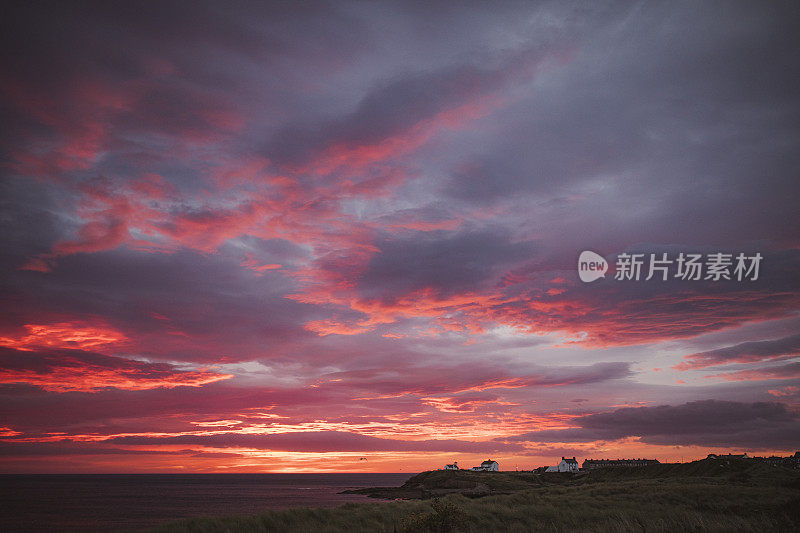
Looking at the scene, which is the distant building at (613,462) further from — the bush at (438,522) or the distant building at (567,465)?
the bush at (438,522)

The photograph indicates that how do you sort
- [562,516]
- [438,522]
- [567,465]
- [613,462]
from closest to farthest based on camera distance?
[438,522]
[562,516]
[567,465]
[613,462]

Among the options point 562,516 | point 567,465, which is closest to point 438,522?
point 562,516

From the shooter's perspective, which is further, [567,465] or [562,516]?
[567,465]

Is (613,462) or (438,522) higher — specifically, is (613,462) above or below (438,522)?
below

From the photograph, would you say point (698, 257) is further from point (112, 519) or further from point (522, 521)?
point (112, 519)

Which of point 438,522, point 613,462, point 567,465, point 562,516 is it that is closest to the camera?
point 438,522

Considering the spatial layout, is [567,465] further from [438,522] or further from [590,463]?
[438,522]

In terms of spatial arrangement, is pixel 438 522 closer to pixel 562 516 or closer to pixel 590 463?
pixel 562 516

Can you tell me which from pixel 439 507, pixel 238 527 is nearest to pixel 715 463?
pixel 439 507

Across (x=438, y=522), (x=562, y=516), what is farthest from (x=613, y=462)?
(x=438, y=522)

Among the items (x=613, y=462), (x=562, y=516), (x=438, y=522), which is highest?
(x=438, y=522)

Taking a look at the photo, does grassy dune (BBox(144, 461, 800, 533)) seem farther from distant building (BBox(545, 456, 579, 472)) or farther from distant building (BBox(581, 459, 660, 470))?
distant building (BBox(581, 459, 660, 470))

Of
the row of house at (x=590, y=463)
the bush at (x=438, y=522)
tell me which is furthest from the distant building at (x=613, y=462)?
the bush at (x=438, y=522)

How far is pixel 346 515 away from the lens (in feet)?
92.6
